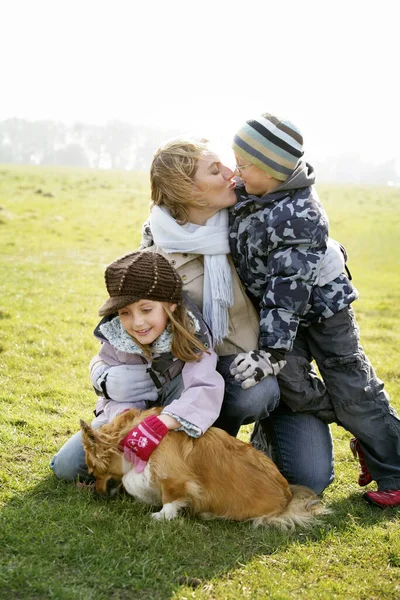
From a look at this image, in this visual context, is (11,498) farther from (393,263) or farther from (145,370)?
(393,263)

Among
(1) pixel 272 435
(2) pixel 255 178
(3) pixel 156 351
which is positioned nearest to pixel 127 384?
(3) pixel 156 351

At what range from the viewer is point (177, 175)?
4359 millimetres

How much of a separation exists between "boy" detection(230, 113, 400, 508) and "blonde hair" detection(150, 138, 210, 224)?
11.6 inches

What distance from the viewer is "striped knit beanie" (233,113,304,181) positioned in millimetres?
4156

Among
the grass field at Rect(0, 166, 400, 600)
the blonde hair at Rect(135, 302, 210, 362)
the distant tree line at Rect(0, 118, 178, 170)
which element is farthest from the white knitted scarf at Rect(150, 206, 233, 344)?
the distant tree line at Rect(0, 118, 178, 170)

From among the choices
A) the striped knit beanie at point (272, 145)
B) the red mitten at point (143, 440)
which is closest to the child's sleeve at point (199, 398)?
the red mitten at point (143, 440)

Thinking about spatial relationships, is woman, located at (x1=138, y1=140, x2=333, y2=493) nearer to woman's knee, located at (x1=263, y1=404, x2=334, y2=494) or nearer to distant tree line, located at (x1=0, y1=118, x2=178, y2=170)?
woman's knee, located at (x1=263, y1=404, x2=334, y2=494)

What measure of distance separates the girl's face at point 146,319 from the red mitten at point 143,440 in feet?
1.72

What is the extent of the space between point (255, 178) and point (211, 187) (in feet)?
0.99

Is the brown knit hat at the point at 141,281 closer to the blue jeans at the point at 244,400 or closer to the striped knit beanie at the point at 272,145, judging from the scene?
the blue jeans at the point at 244,400

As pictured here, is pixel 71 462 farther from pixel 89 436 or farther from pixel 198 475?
pixel 198 475

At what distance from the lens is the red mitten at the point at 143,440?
12.7 ft

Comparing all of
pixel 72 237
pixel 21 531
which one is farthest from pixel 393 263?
pixel 21 531

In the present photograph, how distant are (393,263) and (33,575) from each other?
18.3 meters
